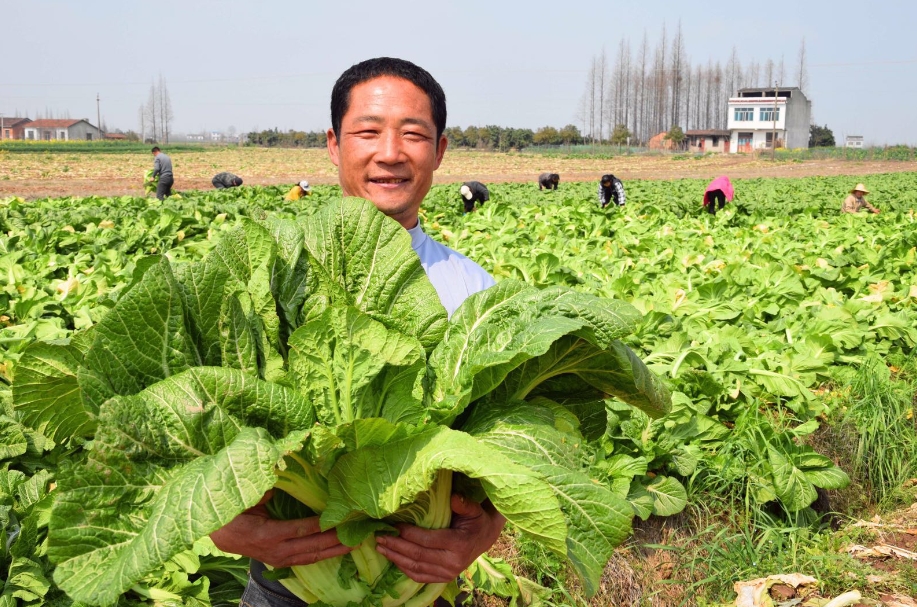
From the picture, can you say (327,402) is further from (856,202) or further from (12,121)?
(12,121)

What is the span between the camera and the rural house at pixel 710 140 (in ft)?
327

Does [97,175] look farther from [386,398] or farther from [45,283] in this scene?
[386,398]

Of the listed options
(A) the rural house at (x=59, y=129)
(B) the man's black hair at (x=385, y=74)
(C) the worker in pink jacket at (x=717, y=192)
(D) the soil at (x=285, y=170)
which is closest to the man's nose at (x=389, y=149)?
(B) the man's black hair at (x=385, y=74)

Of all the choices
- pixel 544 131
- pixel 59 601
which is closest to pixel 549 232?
pixel 59 601

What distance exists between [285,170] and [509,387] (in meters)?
52.5

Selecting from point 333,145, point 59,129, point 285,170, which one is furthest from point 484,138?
point 333,145

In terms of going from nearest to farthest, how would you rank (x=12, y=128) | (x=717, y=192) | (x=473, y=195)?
(x=473, y=195) → (x=717, y=192) → (x=12, y=128)

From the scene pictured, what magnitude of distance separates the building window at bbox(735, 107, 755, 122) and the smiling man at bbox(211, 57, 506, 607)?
10471cm

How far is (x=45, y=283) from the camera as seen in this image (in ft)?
18.9

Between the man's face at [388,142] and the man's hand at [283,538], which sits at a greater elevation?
the man's face at [388,142]

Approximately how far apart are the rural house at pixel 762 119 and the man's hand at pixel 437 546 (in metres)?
101

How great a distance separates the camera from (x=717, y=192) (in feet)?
60.6

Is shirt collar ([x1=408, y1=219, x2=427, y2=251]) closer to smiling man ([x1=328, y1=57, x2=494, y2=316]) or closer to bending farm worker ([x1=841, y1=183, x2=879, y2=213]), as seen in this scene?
smiling man ([x1=328, y1=57, x2=494, y2=316])

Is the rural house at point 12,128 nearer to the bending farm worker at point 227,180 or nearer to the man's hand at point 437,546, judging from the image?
the bending farm worker at point 227,180
